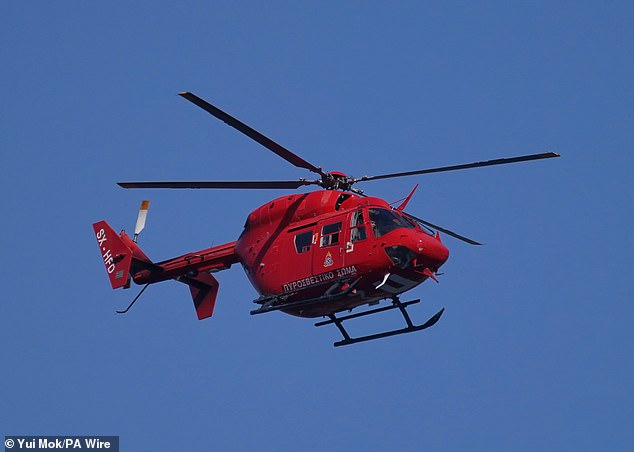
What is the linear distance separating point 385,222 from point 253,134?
3.10 meters

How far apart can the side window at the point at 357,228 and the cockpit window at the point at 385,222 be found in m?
0.22

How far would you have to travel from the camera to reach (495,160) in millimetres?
19156

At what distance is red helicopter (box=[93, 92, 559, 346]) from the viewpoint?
19.5 metres

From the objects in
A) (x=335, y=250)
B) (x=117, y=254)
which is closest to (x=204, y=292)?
(x=117, y=254)

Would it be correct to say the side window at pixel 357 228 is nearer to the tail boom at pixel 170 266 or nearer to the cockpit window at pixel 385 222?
the cockpit window at pixel 385 222

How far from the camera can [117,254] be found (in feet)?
79.8

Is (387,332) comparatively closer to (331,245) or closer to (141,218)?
(331,245)

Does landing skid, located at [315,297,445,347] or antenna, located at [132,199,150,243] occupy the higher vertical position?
antenna, located at [132,199,150,243]

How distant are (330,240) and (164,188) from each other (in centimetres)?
360

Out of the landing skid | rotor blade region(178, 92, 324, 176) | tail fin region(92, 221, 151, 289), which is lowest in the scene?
the landing skid

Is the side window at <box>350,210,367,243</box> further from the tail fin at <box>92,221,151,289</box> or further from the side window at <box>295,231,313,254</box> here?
the tail fin at <box>92,221,151,289</box>

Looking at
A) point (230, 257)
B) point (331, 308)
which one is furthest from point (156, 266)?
point (331, 308)

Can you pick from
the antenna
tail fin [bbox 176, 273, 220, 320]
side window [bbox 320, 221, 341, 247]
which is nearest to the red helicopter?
side window [bbox 320, 221, 341, 247]

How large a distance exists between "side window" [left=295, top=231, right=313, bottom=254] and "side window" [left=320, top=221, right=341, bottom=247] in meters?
0.36
